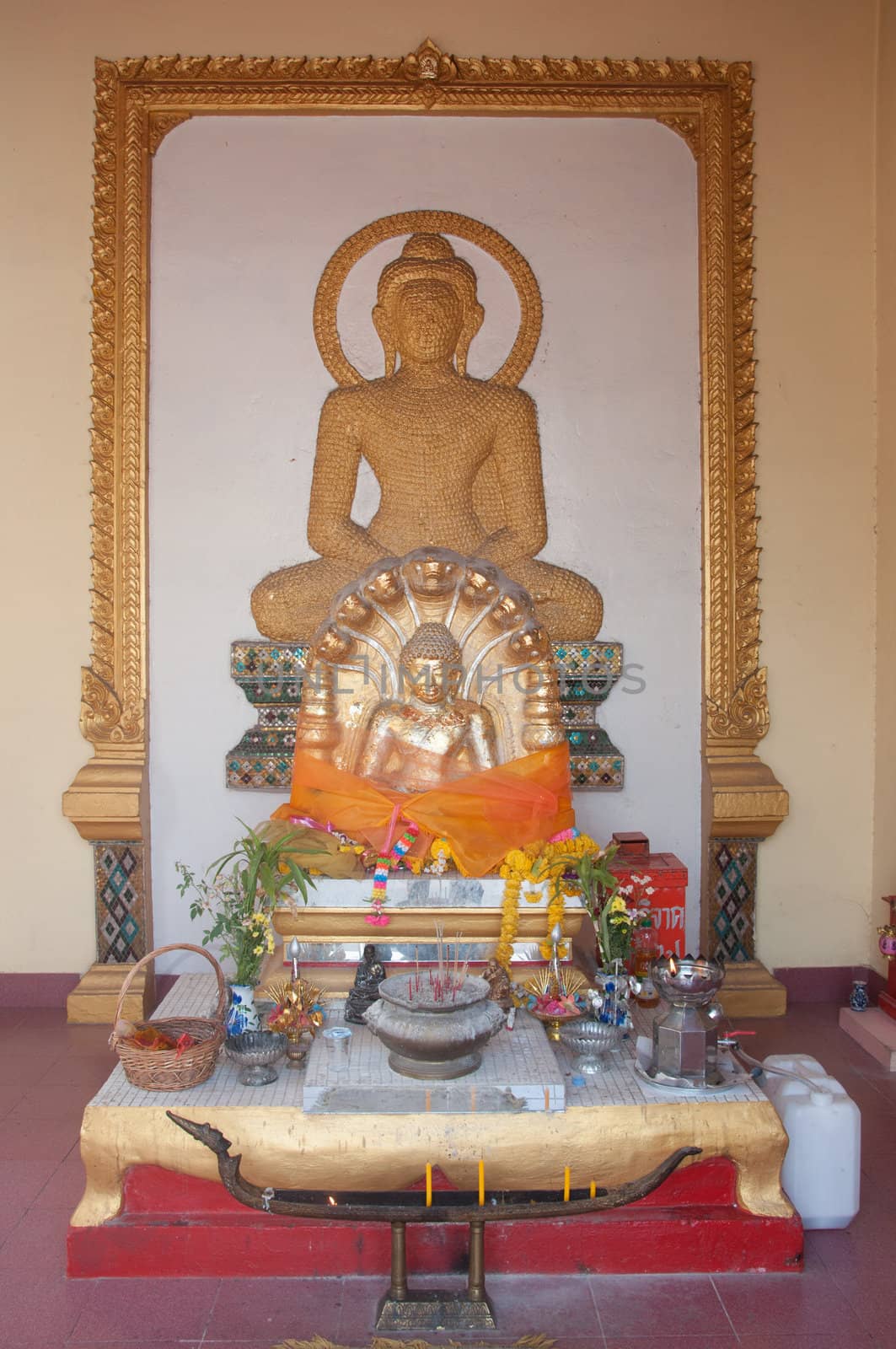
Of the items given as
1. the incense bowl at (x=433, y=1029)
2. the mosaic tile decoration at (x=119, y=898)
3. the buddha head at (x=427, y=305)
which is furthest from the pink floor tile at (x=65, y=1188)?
the buddha head at (x=427, y=305)

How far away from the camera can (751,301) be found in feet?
19.4

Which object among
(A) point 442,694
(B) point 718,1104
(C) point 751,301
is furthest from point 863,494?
(B) point 718,1104

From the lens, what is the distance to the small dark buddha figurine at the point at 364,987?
4.18m

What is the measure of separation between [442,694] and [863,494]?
2.57 metres

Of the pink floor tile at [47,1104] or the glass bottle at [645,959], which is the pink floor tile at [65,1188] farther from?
the glass bottle at [645,959]

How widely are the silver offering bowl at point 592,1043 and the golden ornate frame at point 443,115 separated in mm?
2153

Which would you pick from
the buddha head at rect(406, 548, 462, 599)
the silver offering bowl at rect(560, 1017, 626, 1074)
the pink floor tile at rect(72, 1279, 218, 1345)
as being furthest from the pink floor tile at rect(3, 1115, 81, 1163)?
the buddha head at rect(406, 548, 462, 599)

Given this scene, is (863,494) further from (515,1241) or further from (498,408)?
(515,1241)

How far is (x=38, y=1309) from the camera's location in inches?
126

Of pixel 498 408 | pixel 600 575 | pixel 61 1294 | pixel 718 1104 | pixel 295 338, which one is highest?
pixel 295 338

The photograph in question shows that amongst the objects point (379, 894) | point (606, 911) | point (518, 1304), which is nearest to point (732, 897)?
point (606, 911)

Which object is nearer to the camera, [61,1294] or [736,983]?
[61,1294]

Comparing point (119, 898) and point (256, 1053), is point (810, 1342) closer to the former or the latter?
point (256, 1053)

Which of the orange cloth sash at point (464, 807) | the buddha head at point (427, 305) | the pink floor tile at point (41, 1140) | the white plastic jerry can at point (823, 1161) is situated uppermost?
the buddha head at point (427, 305)
